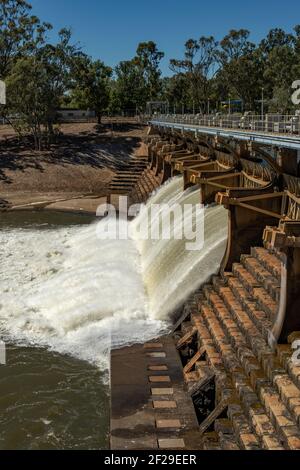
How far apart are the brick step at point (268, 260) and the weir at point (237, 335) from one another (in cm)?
3

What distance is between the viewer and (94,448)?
13250 mm

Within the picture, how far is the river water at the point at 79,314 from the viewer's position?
576 inches

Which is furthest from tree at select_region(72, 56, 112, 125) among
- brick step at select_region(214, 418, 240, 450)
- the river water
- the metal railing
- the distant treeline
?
brick step at select_region(214, 418, 240, 450)

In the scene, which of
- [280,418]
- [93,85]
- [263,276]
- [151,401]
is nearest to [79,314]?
[151,401]

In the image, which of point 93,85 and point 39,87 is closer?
point 39,87

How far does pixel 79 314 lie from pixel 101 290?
213cm

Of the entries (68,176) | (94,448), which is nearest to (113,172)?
(68,176)

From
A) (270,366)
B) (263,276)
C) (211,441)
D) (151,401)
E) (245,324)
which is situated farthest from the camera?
(263,276)

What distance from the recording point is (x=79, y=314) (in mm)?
20469

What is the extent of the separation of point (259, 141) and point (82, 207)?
79.4ft

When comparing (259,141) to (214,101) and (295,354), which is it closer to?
(295,354)

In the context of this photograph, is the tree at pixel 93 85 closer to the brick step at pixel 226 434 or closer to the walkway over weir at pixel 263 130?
the walkway over weir at pixel 263 130

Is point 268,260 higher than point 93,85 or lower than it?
lower

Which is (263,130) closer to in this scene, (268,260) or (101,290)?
(268,260)
